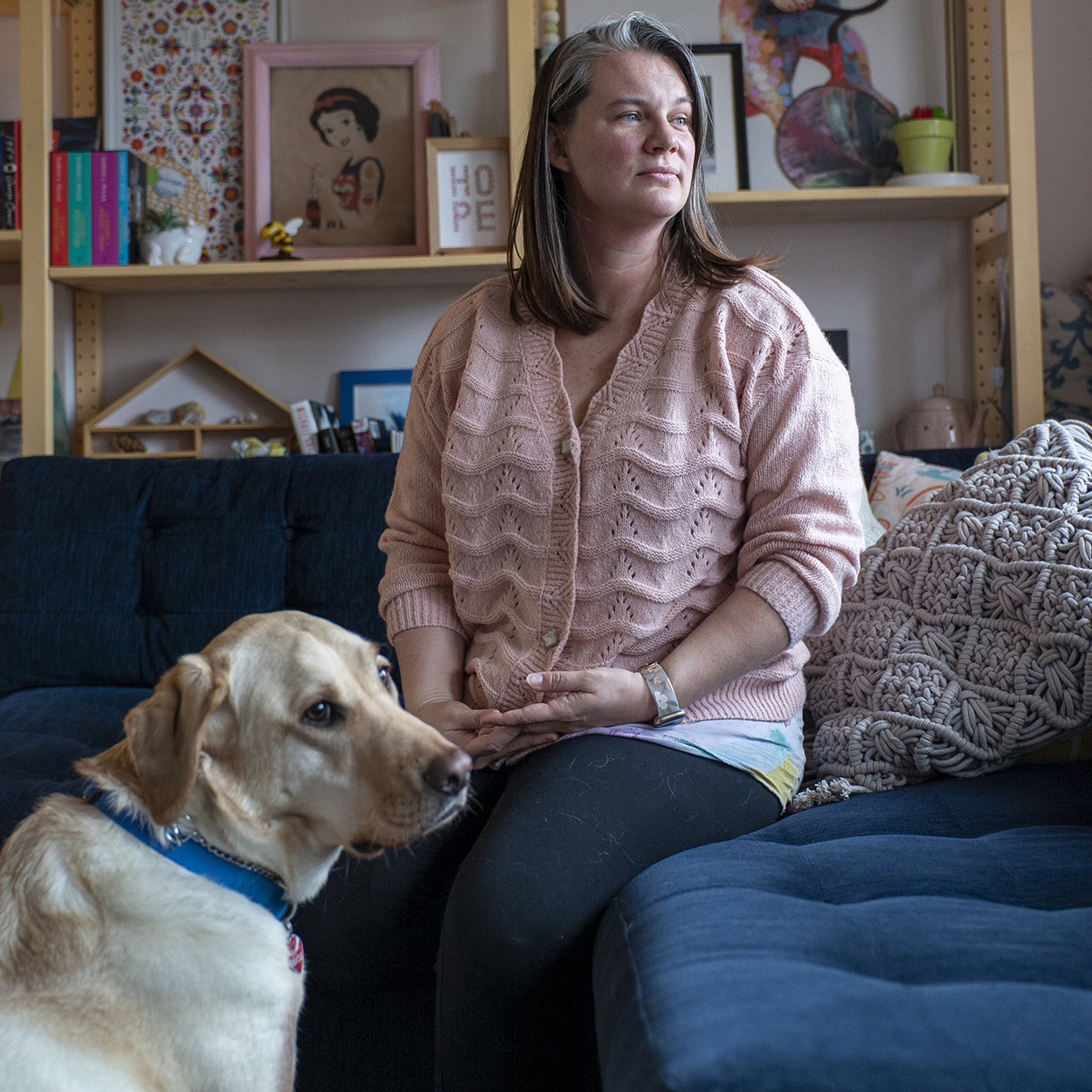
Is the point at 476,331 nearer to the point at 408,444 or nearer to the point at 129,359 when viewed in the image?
the point at 408,444

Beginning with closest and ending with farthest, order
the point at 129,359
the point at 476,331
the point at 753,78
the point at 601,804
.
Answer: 1. the point at 601,804
2. the point at 476,331
3. the point at 753,78
4. the point at 129,359

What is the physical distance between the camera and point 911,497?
1.96 metres

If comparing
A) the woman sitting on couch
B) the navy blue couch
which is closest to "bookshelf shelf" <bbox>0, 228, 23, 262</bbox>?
the navy blue couch

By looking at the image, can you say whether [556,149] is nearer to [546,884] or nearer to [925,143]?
[546,884]

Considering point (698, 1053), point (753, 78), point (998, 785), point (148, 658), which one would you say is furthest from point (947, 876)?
point (753, 78)

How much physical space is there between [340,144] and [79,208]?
0.67m

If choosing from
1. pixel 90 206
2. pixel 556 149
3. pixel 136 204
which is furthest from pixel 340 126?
pixel 556 149

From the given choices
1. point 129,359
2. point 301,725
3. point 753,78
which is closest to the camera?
point 301,725

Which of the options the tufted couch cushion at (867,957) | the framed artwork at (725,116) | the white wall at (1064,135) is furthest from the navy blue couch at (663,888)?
the white wall at (1064,135)

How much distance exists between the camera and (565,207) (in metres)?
1.46

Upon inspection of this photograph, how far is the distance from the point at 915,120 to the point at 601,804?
1968 mm

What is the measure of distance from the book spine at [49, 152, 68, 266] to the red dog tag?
6.68 ft

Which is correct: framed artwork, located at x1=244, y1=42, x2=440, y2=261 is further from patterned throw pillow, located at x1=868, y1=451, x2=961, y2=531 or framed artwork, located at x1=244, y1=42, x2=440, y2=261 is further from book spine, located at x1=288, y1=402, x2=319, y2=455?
patterned throw pillow, located at x1=868, y1=451, x2=961, y2=531

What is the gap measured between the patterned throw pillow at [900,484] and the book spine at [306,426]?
1.35 m
